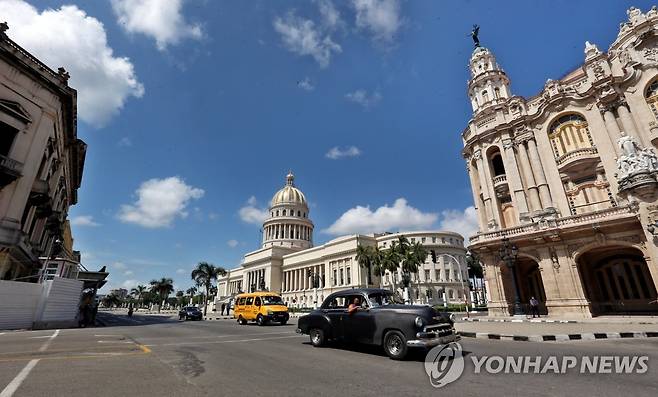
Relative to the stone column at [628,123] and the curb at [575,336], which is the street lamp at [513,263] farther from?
the stone column at [628,123]

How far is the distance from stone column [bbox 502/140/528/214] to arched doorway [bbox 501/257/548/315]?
464 centimetres

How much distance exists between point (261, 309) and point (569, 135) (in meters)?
28.5

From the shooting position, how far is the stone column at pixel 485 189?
28391mm

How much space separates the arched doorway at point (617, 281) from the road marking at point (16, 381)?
28881mm

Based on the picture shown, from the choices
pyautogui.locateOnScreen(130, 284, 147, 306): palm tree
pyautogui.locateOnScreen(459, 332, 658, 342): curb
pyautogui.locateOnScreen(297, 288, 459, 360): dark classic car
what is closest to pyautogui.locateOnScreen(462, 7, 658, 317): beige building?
pyautogui.locateOnScreen(459, 332, 658, 342): curb

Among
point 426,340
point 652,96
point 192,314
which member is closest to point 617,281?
point 652,96

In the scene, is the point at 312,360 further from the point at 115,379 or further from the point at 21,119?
the point at 21,119

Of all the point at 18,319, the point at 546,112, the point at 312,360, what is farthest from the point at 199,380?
the point at 546,112

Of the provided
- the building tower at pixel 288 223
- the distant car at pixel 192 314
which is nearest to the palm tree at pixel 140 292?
the building tower at pixel 288 223

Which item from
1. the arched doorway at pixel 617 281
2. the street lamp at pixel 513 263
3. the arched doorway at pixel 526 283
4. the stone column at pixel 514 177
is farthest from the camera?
the stone column at pixel 514 177

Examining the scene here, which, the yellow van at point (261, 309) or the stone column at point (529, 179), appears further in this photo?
the stone column at point (529, 179)

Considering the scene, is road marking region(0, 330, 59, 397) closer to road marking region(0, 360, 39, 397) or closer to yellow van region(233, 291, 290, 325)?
road marking region(0, 360, 39, 397)

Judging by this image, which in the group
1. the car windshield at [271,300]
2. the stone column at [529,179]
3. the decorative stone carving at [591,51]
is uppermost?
the decorative stone carving at [591,51]

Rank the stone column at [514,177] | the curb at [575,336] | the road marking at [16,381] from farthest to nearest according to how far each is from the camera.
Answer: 1. the stone column at [514,177]
2. the curb at [575,336]
3. the road marking at [16,381]
